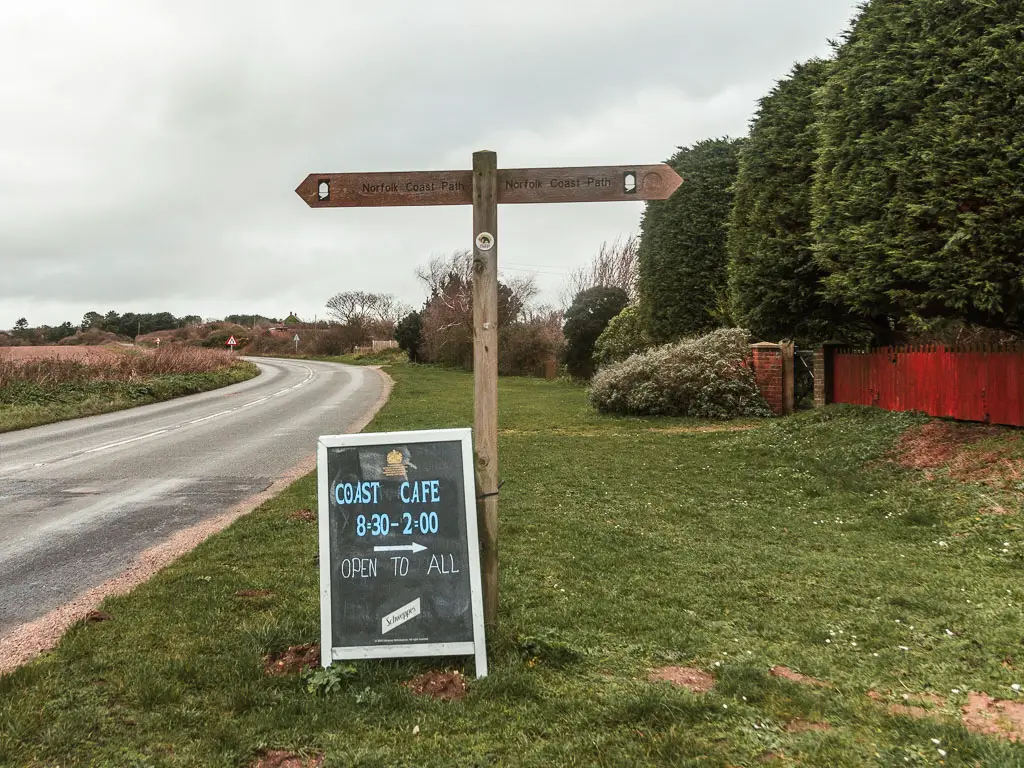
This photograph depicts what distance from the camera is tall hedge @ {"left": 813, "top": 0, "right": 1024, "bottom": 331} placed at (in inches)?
329

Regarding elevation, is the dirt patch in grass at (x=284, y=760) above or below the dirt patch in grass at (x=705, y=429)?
below

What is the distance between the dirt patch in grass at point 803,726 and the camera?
3.10 metres

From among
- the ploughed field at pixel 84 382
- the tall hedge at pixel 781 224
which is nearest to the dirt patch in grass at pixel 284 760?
the tall hedge at pixel 781 224

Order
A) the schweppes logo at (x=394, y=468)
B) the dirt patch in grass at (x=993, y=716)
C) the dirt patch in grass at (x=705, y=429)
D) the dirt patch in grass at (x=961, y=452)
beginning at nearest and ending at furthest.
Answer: the dirt patch in grass at (x=993, y=716) < the schweppes logo at (x=394, y=468) < the dirt patch in grass at (x=961, y=452) < the dirt patch in grass at (x=705, y=429)

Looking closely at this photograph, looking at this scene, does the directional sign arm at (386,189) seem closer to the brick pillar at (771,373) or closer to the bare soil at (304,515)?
the bare soil at (304,515)

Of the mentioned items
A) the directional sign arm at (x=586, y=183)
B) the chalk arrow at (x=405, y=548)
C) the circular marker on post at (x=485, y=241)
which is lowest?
the chalk arrow at (x=405, y=548)

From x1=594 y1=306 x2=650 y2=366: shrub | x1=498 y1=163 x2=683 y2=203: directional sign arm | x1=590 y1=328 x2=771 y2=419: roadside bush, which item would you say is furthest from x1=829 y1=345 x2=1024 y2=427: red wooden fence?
x1=594 y1=306 x2=650 y2=366: shrub

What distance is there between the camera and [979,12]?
867 centimetres

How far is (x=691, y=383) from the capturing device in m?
17.3

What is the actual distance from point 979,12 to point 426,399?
18.1 meters

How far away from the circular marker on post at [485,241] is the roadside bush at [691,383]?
45.0ft

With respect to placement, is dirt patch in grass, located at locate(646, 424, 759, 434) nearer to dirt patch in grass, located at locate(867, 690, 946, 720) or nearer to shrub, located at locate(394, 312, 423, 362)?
dirt patch in grass, located at locate(867, 690, 946, 720)

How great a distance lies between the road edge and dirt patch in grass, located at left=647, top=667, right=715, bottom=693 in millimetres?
3244

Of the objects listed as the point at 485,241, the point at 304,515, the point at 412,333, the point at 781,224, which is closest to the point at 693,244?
the point at 781,224
